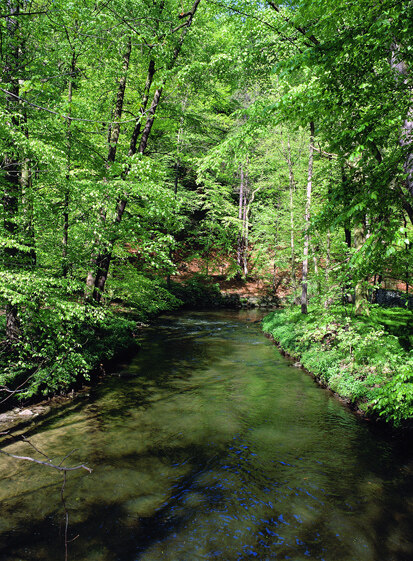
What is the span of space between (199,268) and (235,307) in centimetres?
562

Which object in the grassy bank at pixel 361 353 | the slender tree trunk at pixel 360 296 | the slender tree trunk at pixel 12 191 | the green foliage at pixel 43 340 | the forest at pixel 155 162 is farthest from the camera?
the slender tree trunk at pixel 360 296

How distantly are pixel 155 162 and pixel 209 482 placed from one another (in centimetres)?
829

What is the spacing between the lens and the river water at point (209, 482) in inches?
155

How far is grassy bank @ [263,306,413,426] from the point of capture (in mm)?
7063

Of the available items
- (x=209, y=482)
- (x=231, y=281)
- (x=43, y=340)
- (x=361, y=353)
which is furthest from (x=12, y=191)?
(x=231, y=281)

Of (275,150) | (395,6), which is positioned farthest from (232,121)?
(395,6)

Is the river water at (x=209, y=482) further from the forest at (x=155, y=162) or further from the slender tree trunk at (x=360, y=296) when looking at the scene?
the slender tree trunk at (x=360, y=296)

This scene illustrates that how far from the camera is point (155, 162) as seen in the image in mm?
9492

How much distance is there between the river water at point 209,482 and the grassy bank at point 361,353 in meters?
0.62

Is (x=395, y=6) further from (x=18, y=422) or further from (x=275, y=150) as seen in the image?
(x=275, y=150)

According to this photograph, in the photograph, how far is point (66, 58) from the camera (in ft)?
25.1

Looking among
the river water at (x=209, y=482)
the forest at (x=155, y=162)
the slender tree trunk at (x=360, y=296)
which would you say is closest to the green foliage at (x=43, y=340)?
the forest at (x=155, y=162)

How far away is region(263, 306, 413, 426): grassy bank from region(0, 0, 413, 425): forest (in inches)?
2.0

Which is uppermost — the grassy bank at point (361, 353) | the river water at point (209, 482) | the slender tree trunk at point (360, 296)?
the slender tree trunk at point (360, 296)
